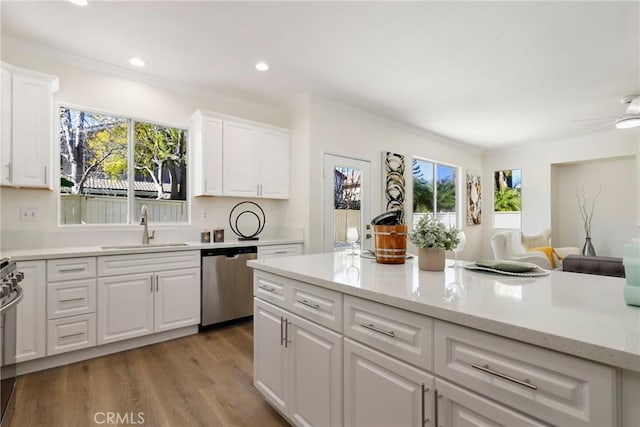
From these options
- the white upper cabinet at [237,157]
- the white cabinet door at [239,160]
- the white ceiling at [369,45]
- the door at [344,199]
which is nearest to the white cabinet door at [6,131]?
the white ceiling at [369,45]

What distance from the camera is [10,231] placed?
266 centimetres

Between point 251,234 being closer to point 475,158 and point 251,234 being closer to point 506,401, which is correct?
point 506,401

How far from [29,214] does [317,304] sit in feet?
9.62

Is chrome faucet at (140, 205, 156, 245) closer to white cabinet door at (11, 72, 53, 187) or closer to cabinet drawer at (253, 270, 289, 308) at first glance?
white cabinet door at (11, 72, 53, 187)

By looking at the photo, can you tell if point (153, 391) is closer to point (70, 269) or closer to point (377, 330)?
point (70, 269)

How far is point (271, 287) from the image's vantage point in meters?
1.80

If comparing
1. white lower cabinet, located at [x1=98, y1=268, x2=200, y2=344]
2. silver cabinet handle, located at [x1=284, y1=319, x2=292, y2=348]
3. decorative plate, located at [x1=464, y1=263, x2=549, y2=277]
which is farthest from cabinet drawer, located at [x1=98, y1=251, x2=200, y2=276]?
decorative plate, located at [x1=464, y1=263, x2=549, y2=277]

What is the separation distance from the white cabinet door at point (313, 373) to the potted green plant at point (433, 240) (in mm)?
634

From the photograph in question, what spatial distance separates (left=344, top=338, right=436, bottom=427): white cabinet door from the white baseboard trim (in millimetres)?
2329

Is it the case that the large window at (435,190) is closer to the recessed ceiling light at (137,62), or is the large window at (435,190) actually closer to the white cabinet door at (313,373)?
the white cabinet door at (313,373)

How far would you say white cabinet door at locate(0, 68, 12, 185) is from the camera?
2.40 m

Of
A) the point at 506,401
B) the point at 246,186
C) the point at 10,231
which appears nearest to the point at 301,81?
the point at 246,186

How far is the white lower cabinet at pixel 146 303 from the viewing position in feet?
8.64

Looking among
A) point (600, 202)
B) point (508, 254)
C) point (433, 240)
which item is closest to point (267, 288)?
point (433, 240)
